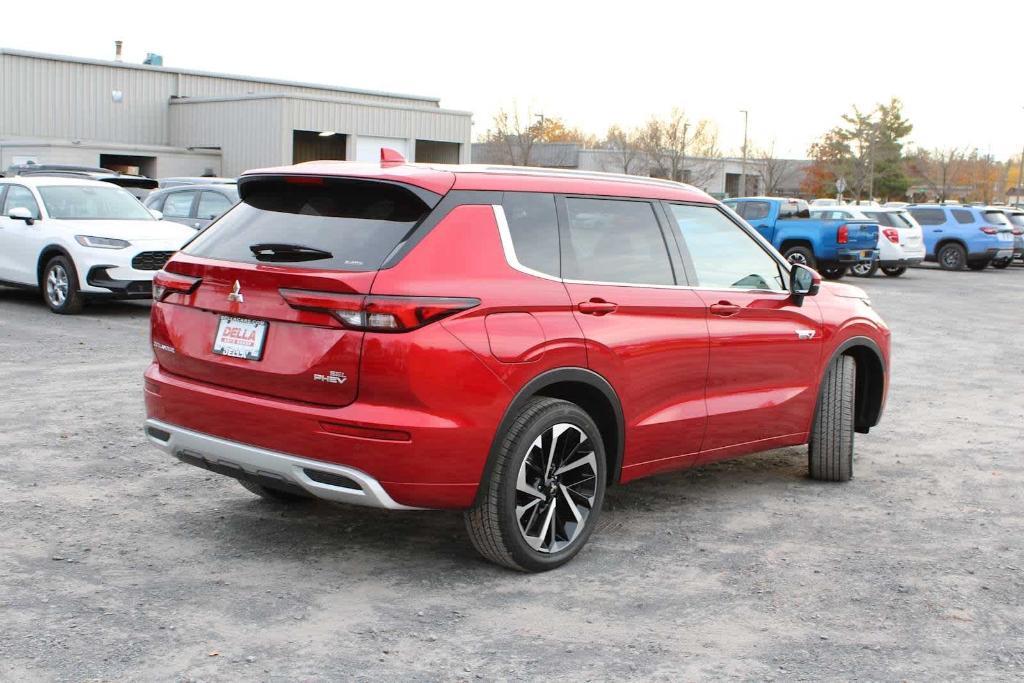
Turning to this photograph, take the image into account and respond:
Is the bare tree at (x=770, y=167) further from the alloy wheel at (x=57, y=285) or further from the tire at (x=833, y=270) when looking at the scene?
the alloy wheel at (x=57, y=285)

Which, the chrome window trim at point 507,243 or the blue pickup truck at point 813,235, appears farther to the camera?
the blue pickup truck at point 813,235

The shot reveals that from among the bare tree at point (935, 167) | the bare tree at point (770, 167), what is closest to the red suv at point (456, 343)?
the bare tree at point (770, 167)

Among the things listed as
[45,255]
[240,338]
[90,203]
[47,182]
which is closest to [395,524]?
[240,338]

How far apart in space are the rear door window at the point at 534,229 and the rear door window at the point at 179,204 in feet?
43.0

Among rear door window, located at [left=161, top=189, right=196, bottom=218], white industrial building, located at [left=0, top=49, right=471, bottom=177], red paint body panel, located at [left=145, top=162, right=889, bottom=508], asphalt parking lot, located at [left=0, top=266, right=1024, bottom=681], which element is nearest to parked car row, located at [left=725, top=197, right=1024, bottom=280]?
rear door window, located at [left=161, top=189, right=196, bottom=218]

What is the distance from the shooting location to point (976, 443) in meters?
8.27

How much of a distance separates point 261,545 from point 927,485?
3830 mm

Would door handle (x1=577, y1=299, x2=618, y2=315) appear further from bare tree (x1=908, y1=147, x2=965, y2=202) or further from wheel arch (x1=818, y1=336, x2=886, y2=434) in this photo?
bare tree (x1=908, y1=147, x2=965, y2=202)

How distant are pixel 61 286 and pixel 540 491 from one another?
10882mm

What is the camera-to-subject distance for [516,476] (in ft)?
16.0

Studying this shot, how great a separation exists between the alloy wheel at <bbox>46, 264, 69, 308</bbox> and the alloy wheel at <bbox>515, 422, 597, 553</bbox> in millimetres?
10620

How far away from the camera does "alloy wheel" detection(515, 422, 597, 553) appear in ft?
16.5

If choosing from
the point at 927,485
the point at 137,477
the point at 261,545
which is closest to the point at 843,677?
the point at 261,545

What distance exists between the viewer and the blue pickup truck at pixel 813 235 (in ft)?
83.0
